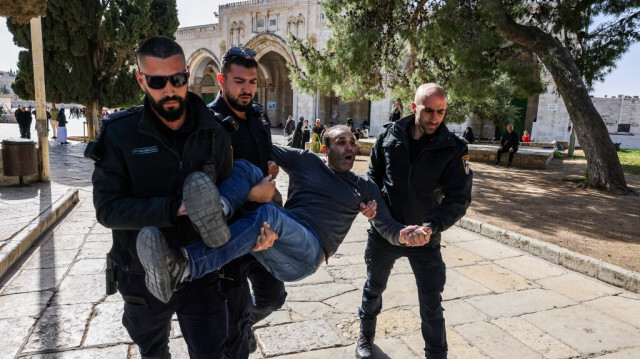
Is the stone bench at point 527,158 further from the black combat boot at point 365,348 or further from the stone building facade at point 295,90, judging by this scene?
the black combat boot at point 365,348

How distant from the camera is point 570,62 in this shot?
930 centimetres

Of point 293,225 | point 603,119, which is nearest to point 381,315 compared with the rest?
point 293,225

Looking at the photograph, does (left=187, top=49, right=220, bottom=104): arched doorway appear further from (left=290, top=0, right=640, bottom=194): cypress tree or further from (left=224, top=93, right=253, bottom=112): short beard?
(left=224, top=93, right=253, bottom=112): short beard

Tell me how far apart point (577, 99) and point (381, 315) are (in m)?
8.40

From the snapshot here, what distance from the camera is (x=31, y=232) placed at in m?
4.98

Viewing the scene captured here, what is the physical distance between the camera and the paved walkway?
2939 millimetres

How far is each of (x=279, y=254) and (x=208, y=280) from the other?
0.35 meters

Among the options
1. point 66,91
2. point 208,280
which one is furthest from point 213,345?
point 66,91

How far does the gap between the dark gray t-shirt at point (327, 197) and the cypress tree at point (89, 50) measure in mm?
17563

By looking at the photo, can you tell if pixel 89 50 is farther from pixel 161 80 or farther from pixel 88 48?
pixel 161 80

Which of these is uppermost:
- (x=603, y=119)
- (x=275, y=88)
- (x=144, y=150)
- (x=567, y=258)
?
(x=275, y=88)

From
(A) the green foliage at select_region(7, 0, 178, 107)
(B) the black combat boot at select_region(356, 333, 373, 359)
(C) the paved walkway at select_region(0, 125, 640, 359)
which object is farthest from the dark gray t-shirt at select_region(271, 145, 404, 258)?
(A) the green foliage at select_region(7, 0, 178, 107)

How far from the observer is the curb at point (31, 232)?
13.9 ft

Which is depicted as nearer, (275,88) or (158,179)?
(158,179)
